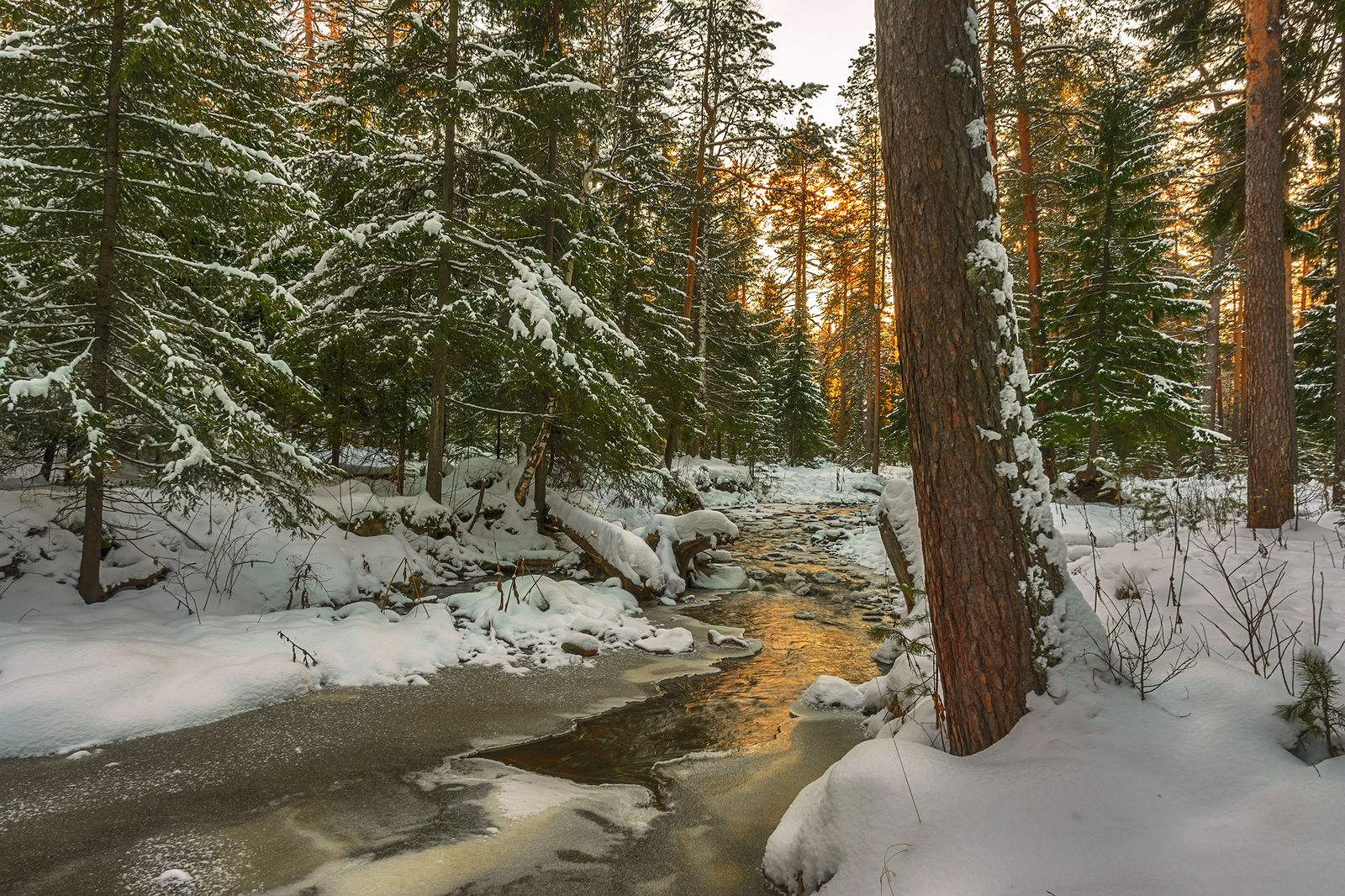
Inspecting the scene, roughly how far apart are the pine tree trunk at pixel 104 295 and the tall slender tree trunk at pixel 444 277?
397 centimetres

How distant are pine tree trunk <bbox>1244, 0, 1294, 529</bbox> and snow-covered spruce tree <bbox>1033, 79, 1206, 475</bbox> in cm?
524

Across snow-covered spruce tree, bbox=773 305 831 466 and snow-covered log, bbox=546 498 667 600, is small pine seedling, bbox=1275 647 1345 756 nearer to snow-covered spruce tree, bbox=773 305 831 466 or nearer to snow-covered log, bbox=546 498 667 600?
snow-covered log, bbox=546 498 667 600

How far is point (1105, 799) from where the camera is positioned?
2.33 m

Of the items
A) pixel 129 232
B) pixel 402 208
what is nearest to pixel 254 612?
pixel 129 232

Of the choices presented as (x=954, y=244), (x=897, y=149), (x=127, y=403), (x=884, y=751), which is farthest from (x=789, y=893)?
(x=127, y=403)

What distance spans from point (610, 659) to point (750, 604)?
315 cm

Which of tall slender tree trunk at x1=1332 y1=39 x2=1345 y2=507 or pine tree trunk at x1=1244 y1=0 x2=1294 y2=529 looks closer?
pine tree trunk at x1=1244 y1=0 x2=1294 y2=529

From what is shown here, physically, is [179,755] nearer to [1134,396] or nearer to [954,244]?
[954,244]

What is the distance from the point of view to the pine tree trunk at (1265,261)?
23.5 feet

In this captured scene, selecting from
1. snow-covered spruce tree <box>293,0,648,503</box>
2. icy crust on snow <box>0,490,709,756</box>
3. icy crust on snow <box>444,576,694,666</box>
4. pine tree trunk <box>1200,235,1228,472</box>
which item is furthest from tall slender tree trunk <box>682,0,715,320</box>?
pine tree trunk <box>1200,235,1228,472</box>

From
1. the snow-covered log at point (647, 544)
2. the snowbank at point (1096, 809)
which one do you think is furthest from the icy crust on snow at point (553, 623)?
the snowbank at point (1096, 809)

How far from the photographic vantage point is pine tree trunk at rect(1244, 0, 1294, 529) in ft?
23.5

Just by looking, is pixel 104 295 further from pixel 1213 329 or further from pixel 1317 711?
pixel 1213 329

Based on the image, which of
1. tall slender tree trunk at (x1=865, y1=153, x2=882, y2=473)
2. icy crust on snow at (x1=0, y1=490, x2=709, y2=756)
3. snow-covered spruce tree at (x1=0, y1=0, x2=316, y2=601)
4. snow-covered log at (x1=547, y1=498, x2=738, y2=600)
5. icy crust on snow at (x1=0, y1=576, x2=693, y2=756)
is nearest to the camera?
icy crust on snow at (x1=0, y1=576, x2=693, y2=756)
